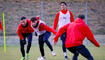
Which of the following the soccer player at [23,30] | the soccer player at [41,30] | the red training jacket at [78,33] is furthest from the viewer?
the soccer player at [23,30]

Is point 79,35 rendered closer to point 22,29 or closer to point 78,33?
point 78,33

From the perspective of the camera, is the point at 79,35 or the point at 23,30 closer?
the point at 79,35

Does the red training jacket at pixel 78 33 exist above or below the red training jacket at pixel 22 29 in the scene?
above

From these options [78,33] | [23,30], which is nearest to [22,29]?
[23,30]

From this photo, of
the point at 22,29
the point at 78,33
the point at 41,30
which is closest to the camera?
the point at 78,33

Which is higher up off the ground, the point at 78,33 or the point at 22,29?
the point at 78,33

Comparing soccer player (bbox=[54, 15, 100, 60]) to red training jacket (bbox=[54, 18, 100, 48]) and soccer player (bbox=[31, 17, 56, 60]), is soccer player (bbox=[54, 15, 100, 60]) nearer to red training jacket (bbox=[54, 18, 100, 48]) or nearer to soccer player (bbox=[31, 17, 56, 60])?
red training jacket (bbox=[54, 18, 100, 48])

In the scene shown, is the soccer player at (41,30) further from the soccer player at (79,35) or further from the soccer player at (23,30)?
the soccer player at (79,35)

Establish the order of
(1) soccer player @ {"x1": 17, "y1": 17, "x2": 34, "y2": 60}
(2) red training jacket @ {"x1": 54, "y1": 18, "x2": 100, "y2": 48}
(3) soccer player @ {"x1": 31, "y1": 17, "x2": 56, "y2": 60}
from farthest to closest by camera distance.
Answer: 1. (1) soccer player @ {"x1": 17, "y1": 17, "x2": 34, "y2": 60}
2. (3) soccer player @ {"x1": 31, "y1": 17, "x2": 56, "y2": 60}
3. (2) red training jacket @ {"x1": 54, "y1": 18, "x2": 100, "y2": 48}

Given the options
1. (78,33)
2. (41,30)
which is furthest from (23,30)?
(78,33)

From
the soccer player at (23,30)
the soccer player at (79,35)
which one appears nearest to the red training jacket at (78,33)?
the soccer player at (79,35)

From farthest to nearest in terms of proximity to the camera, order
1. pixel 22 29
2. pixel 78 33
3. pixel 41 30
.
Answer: pixel 22 29, pixel 41 30, pixel 78 33

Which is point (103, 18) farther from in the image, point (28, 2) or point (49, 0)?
point (28, 2)

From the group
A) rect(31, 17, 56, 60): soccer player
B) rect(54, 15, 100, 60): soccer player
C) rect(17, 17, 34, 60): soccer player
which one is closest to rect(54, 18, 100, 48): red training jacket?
rect(54, 15, 100, 60): soccer player
